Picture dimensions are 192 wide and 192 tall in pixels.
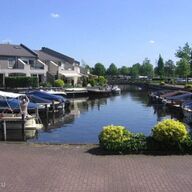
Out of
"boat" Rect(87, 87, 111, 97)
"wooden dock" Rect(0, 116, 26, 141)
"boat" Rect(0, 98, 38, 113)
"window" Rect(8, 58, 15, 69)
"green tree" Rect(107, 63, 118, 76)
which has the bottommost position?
"boat" Rect(87, 87, 111, 97)

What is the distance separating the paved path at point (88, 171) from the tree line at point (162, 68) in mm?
93982

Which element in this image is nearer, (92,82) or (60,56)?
(92,82)

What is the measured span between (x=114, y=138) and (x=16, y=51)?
7710 centimetres

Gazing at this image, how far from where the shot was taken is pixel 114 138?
17828mm

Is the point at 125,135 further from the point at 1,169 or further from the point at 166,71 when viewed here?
the point at 166,71

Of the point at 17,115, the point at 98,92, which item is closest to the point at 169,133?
the point at 17,115

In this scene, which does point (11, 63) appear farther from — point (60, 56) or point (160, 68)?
point (160, 68)

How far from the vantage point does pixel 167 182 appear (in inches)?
507

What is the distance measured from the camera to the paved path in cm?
1238

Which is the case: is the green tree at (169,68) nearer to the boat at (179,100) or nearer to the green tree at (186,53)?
the green tree at (186,53)

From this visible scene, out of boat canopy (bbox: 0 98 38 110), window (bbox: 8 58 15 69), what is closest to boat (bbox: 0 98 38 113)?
boat canopy (bbox: 0 98 38 110)

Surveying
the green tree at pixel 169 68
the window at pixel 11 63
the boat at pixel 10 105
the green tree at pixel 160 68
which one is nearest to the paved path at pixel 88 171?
the boat at pixel 10 105

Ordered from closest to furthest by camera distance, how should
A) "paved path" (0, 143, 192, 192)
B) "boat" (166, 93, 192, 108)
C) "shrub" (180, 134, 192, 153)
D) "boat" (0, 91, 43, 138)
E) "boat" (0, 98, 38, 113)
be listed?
"paved path" (0, 143, 192, 192)
"shrub" (180, 134, 192, 153)
"boat" (0, 91, 43, 138)
"boat" (0, 98, 38, 113)
"boat" (166, 93, 192, 108)

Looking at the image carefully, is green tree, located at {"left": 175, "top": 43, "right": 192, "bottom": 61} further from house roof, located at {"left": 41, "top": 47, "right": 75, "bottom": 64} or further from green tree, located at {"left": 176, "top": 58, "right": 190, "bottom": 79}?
house roof, located at {"left": 41, "top": 47, "right": 75, "bottom": 64}
